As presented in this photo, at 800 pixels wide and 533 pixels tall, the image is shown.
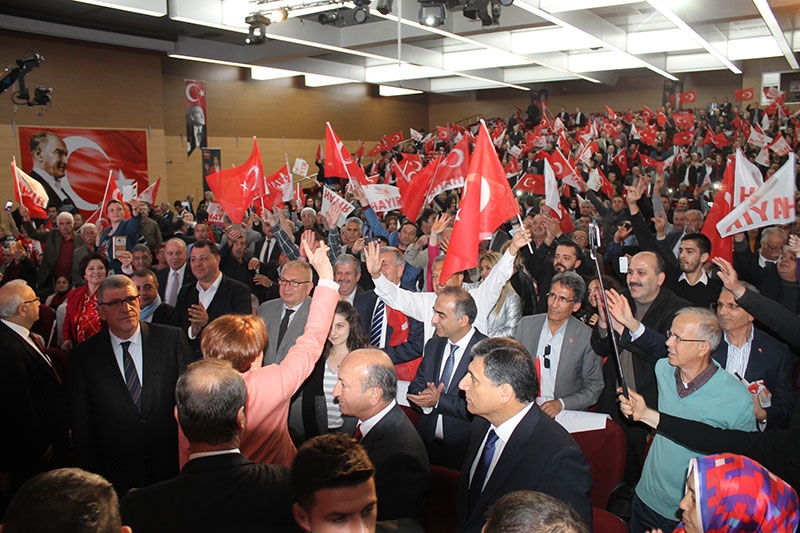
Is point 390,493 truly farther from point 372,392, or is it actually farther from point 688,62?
point 688,62

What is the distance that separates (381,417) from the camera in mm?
2908

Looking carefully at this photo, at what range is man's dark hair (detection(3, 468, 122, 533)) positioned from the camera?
5.03 ft

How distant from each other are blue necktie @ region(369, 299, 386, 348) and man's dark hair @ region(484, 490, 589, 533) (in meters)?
3.57

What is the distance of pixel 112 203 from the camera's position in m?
9.09

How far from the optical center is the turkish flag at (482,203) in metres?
4.88

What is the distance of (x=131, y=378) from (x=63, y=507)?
2112mm

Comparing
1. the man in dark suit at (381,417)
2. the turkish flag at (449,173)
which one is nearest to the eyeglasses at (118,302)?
the man in dark suit at (381,417)

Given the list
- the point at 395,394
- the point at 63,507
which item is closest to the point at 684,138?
the point at 395,394

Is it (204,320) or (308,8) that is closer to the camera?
(204,320)

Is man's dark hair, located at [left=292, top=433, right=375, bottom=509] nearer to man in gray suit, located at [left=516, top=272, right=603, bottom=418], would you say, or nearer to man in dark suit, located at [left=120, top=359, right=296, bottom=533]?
man in dark suit, located at [left=120, top=359, right=296, bottom=533]

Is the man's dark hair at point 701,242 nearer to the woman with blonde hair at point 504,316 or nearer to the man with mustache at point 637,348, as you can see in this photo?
the man with mustache at point 637,348

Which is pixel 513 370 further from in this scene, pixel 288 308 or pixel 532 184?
pixel 532 184

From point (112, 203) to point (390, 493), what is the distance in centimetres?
781

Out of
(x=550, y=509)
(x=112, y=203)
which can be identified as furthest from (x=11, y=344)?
(x=112, y=203)
